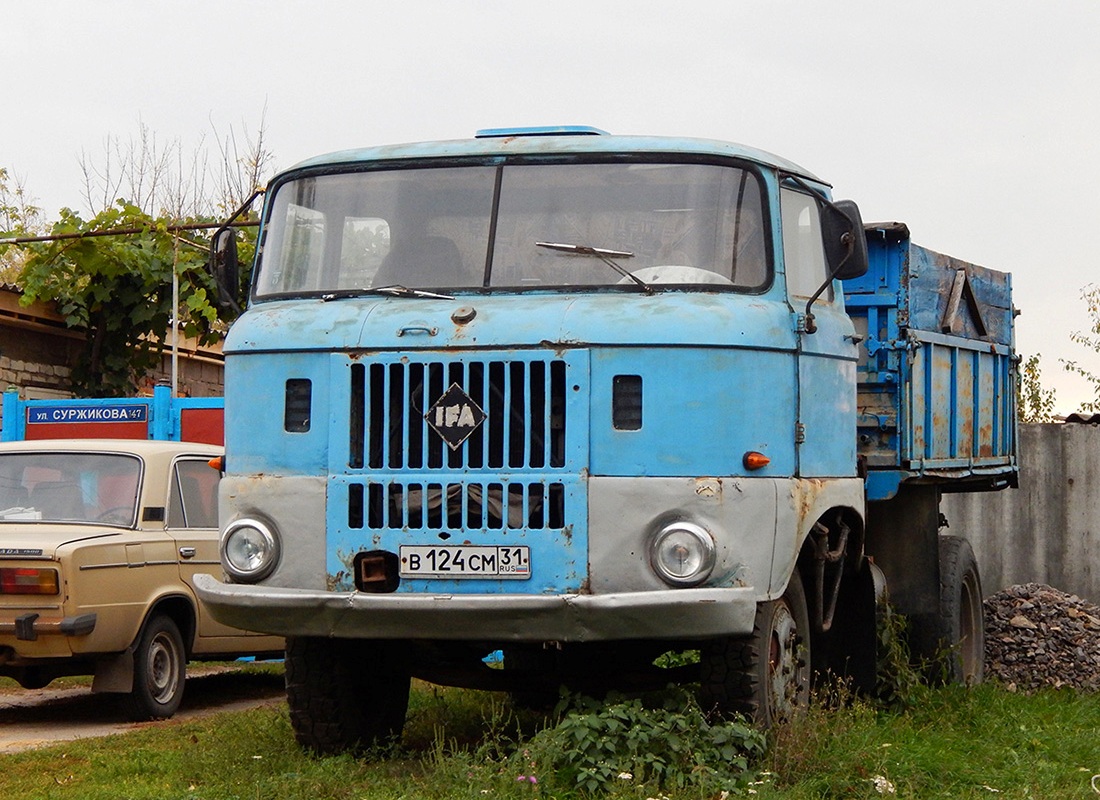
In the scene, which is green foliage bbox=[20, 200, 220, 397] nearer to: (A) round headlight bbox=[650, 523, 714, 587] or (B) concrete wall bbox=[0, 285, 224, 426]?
(B) concrete wall bbox=[0, 285, 224, 426]

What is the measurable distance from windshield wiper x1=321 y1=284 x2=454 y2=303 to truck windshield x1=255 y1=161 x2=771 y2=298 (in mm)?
25

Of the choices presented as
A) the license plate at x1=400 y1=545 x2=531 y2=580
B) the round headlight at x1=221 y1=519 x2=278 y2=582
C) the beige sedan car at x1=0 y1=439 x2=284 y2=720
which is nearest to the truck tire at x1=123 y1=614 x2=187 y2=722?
the beige sedan car at x1=0 y1=439 x2=284 y2=720

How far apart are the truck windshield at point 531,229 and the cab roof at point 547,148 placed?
2.5 inches

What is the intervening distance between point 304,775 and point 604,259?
7.97ft

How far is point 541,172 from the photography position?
7.14 meters

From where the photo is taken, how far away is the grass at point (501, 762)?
251 inches

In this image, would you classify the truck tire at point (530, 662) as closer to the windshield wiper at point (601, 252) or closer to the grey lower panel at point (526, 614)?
the grey lower panel at point (526, 614)

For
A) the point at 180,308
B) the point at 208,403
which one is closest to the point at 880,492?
the point at 208,403

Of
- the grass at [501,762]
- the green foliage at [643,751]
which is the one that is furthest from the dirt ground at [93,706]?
the green foliage at [643,751]

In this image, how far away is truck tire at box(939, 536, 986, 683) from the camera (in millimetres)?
9781

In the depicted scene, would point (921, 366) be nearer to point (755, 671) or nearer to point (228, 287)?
point (755, 671)

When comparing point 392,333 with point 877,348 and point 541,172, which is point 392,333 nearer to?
point 541,172

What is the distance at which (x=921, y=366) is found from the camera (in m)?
9.57

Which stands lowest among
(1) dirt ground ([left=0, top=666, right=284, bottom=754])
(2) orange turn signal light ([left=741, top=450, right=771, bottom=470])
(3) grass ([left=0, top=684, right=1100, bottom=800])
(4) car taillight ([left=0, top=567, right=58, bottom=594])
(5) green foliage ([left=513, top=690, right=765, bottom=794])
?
(1) dirt ground ([left=0, top=666, right=284, bottom=754])
